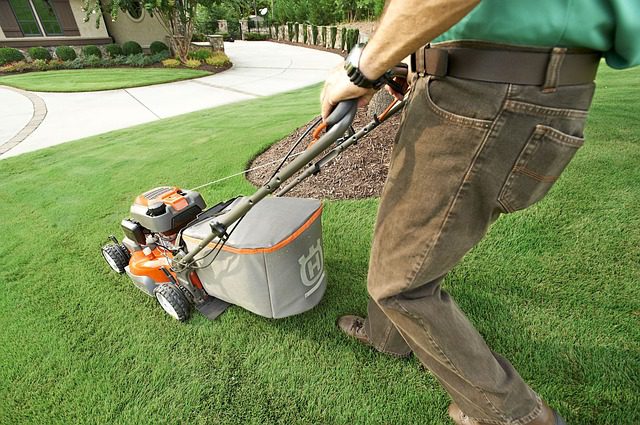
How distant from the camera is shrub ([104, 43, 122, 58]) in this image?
1314 centimetres

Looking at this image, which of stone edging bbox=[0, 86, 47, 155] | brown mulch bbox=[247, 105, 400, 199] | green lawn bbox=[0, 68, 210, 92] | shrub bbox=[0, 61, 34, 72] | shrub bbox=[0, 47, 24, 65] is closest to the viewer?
brown mulch bbox=[247, 105, 400, 199]

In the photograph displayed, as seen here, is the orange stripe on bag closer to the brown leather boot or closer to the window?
the brown leather boot

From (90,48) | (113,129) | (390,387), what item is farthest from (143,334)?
(90,48)

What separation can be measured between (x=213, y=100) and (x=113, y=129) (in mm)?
2515

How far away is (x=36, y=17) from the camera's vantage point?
12938 mm

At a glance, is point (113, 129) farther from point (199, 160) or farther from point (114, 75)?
point (114, 75)

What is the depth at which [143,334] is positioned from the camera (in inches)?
67.9

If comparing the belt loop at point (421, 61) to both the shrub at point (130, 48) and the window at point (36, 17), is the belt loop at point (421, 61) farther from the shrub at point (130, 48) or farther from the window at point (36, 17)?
the window at point (36, 17)

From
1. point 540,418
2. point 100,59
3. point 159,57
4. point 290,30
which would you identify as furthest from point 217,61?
point 540,418

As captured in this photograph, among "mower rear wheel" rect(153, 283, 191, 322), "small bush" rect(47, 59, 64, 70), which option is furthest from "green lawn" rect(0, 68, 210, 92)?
"mower rear wheel" rect(153, 283, 191, 322)

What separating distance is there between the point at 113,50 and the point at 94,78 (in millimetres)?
3541

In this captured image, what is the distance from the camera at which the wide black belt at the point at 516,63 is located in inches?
26.4

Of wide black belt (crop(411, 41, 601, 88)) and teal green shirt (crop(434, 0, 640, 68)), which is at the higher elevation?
teal green shirt (crop(434, 0, 640, 68))

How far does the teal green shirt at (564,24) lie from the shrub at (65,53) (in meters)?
16.0
